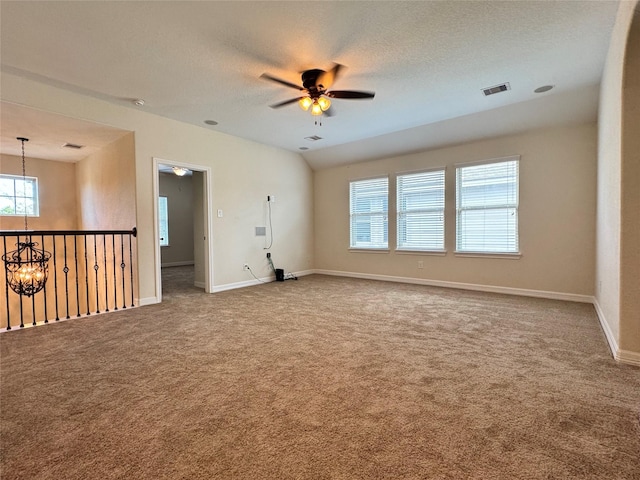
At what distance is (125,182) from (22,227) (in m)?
3.44

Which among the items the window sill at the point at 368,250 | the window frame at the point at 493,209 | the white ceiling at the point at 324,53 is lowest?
the window sill at the point at 368,250

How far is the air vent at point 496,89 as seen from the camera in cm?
367

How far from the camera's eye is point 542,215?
4.57 metres

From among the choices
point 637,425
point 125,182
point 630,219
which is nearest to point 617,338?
point 630,219

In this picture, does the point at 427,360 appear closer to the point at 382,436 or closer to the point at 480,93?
the point at 382,436

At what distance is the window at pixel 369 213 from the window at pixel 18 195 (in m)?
6.60

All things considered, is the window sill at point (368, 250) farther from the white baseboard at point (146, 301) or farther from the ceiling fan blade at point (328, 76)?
the white baseboard at point (146, 301)

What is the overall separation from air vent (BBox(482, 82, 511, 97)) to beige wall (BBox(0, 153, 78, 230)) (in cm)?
791

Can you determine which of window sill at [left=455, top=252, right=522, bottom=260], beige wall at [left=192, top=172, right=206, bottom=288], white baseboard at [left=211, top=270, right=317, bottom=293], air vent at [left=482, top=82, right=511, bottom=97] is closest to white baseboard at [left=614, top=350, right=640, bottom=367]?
window sill at [left=455, top=252, right=522, bottom=260]

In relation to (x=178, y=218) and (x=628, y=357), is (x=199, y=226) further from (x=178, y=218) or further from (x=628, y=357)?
(x=628, y=357)

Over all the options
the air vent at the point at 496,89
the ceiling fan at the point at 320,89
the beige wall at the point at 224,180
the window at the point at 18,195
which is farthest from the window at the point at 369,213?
the window at the point at 18,195

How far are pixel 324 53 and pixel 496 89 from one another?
232cm

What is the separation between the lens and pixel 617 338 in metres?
2.46

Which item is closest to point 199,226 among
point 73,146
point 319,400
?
point 73,146
